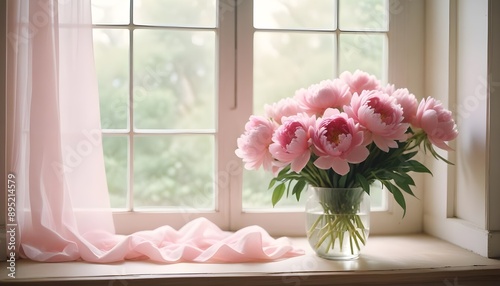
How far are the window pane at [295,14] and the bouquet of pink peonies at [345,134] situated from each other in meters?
0.36

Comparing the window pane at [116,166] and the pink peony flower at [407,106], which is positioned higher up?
the pink peony flower at [407,106]

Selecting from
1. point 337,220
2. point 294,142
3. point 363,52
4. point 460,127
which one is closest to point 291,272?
point 337,220

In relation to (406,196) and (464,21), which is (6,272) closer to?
(406,196)

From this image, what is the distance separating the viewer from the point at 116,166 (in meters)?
2.08

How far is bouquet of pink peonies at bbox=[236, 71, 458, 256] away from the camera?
1337mm

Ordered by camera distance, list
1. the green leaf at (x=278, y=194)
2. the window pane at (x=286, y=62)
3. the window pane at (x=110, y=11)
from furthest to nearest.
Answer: the window pane at (x=286, y=62)
the window pane at (x=110, y=11)
the green leaf at (x=278, y=194)

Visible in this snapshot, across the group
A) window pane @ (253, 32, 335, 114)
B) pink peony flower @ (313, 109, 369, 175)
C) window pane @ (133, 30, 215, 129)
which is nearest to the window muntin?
window pane @ (133, 30, 215, 129)

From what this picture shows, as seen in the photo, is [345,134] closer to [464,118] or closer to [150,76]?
[464,118]

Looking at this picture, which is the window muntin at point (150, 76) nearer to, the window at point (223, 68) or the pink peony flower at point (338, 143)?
the window at point (223, 68)

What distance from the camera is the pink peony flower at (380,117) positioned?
1343mm

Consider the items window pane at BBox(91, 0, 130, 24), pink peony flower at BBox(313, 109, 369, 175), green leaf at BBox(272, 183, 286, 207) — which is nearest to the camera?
pink peony flower at BBox(313, 109, 369, 175)

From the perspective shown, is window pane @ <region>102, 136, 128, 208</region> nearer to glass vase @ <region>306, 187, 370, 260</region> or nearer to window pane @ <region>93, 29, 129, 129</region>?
window pane @ <region>93, 29, 129, 129</region>

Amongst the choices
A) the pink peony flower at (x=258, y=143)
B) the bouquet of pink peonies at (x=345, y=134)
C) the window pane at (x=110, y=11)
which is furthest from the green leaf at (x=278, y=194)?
the window pane at (x=110, y=11)

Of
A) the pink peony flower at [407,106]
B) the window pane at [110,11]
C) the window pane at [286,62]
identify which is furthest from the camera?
the window pane at [286,62]
